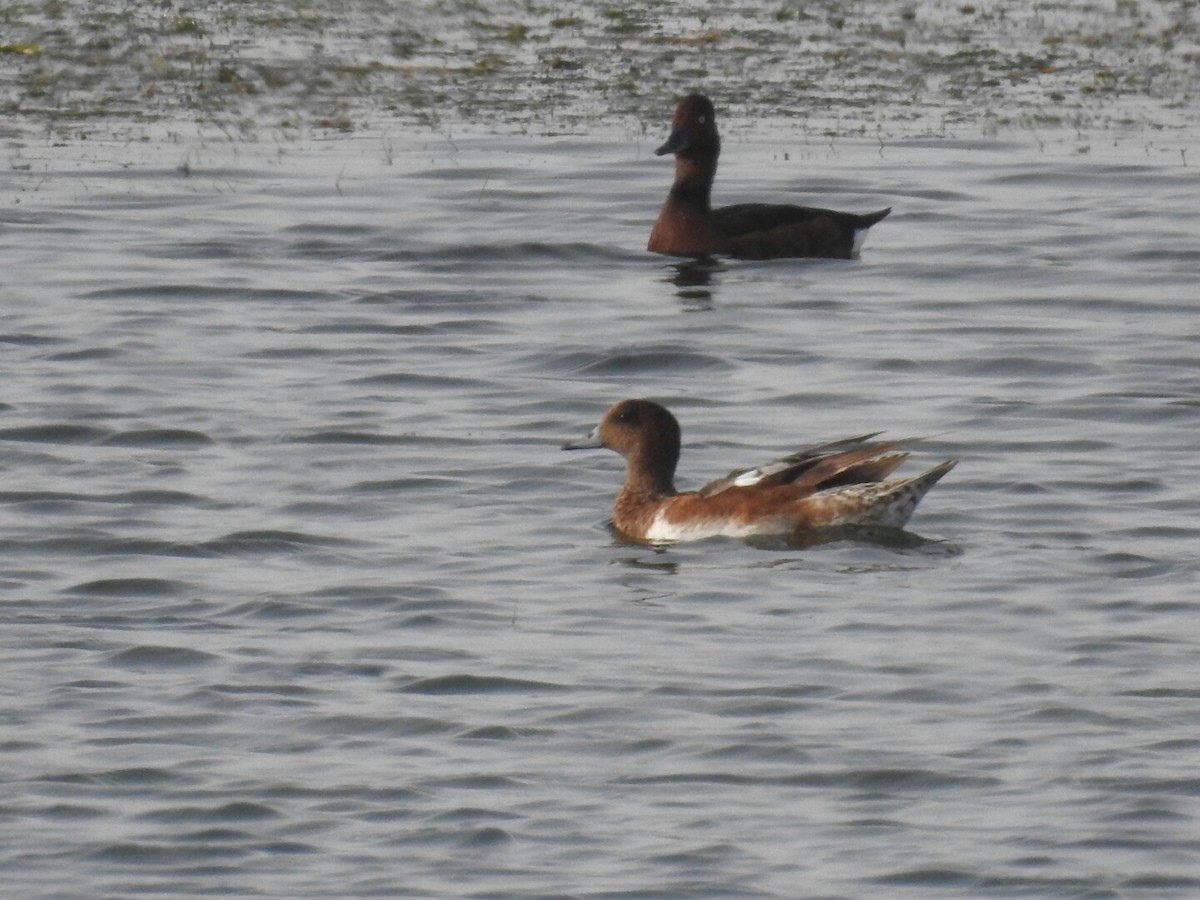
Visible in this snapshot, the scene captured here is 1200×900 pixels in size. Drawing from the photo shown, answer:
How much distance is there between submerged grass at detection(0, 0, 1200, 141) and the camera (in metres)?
20.4

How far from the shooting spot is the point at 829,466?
1059cm

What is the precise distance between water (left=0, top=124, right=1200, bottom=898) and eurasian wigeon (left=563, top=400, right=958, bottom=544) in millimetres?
122

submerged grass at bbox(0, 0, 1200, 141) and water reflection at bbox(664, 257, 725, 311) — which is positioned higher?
submerged grass at bbox(0, 0, 1200, 141)

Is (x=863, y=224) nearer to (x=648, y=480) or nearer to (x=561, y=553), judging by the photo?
(x=648, y=480)

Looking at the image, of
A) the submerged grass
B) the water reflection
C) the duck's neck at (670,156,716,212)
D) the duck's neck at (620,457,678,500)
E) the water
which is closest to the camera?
the water

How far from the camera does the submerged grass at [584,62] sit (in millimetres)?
20375

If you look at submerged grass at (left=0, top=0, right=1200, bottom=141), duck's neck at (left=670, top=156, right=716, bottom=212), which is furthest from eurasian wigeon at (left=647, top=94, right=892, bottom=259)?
submerged grass at (left=0, top=0, right=1200, bottom=141)

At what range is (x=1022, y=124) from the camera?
789 inches

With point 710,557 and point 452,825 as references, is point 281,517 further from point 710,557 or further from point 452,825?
point 452,825

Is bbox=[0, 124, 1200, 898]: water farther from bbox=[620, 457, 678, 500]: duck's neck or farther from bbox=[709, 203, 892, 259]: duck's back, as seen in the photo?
bbox=[620, 457, 678, 500]: duck's neck

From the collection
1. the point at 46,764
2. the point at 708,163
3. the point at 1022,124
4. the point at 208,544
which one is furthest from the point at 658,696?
the point at 1022,124

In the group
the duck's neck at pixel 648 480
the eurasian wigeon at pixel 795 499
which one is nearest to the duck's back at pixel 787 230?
the duck's neck at pixel 648 480

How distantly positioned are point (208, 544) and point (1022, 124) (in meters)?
10.9

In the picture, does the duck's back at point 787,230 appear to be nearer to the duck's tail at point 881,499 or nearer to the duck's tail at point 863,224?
the duck's tail at point 863,224
